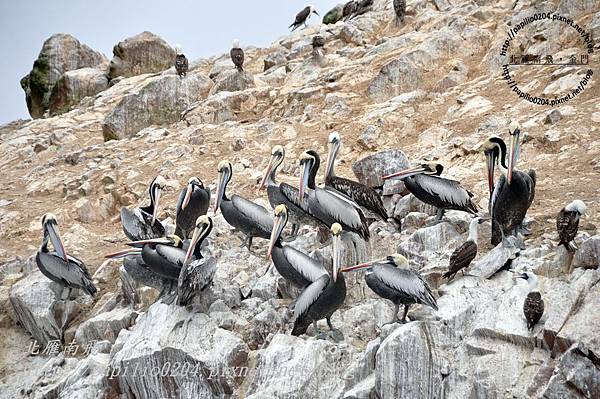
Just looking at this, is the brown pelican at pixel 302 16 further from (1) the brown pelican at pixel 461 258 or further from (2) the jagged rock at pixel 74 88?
(1) the brown pelican at pixel 461 258

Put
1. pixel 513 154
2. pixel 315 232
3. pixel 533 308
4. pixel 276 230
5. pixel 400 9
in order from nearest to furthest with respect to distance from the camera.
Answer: pixel 533 308 → pixel 513 154 → pixel 276 230 → pixel 315 232 → pixel 400 9

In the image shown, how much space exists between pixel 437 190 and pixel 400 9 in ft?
34.3

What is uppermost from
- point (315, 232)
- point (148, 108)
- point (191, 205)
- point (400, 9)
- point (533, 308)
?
point (400, 9)

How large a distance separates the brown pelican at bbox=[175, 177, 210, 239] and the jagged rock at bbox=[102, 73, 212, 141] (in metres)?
7.12

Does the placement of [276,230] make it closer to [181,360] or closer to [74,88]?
[181,360]

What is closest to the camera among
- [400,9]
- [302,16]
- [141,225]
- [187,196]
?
[187,196]

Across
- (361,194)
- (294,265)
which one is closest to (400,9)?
(361,194)

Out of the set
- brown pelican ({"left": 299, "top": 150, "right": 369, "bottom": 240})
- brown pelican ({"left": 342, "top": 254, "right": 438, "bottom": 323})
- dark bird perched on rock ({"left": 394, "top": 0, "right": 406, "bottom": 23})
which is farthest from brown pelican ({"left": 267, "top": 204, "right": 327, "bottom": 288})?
dark bird perched on rock ({"left": 394, "top": 0, "right": 406, "bottom": 23})

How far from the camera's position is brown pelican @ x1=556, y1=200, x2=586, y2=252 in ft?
20.2

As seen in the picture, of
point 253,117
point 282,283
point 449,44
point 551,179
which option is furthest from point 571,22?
point 282,283

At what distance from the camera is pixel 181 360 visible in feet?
21.4

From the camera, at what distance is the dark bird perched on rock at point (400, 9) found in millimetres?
16766

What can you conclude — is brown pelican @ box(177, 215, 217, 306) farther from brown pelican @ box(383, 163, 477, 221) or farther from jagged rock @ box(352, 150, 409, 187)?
jagged rock @ box(352, 150, 409, 187)

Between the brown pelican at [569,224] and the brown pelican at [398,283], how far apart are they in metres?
1.42
